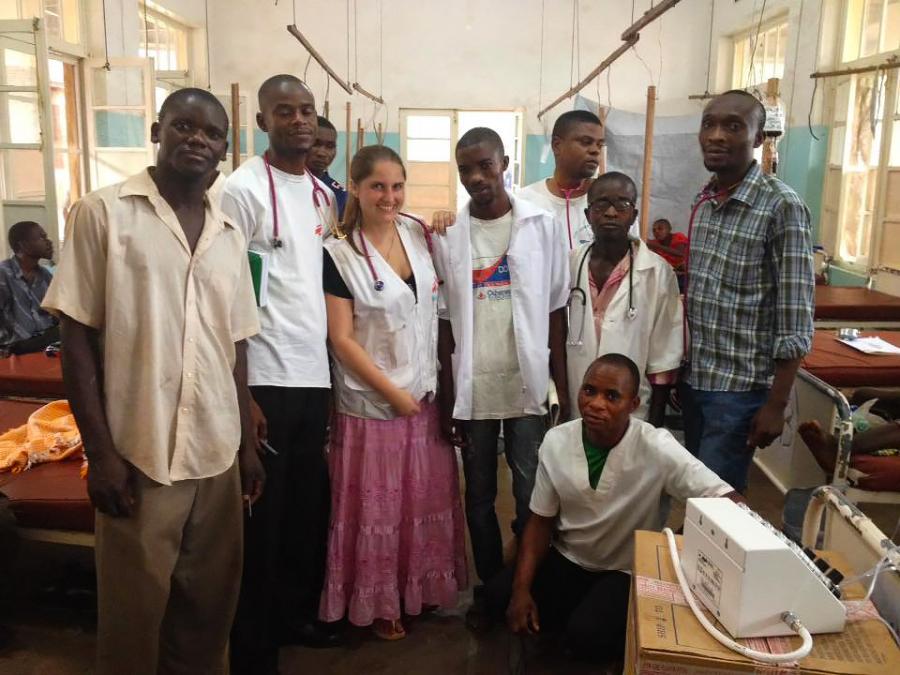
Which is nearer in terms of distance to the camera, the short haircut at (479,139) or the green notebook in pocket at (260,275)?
the green notebook in pocket at (260,275)

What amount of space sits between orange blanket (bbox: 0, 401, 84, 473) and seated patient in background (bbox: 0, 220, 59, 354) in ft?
5.75

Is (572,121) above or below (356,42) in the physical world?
below

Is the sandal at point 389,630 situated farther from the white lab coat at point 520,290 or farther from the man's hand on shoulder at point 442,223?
the man's hand on shoulder at point 442,223

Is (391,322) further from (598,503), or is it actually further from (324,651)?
(324,651)

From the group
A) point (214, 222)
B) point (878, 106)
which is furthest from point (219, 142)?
point (878, 106)

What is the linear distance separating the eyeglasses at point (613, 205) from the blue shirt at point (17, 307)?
3871 mm

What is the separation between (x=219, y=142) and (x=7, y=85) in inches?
191

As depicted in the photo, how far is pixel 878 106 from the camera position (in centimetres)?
623

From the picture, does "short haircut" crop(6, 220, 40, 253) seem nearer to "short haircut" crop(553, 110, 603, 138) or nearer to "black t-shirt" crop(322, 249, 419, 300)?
"black t-shirt" crop(322, 249, 419, 300)

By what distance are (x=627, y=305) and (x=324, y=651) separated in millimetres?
1655

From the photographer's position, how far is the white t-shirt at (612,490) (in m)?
2.23

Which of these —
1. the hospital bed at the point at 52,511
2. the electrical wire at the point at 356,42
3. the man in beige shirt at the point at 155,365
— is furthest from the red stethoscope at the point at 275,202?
the electrical wire at the point at 356,42

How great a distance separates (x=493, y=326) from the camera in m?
2.58

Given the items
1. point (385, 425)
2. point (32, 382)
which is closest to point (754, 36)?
point (385, 425)
